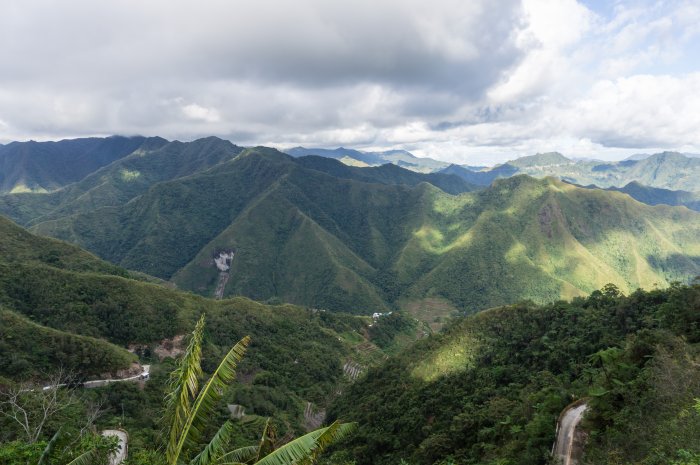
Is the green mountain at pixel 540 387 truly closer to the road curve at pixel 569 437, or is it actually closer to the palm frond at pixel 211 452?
the road curve at pixel 569 437

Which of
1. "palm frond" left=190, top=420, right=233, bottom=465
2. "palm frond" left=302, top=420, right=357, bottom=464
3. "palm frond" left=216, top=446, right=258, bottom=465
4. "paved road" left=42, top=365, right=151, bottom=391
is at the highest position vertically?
"palm frond" left=302, top=420, right=357, bottom=464

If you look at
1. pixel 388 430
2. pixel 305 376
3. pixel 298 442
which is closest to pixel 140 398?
pixel 388 430

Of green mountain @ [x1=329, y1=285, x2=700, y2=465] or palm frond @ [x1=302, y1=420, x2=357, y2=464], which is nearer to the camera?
palm frond @ [x1=302, y1=420, x2=357, y2=464]

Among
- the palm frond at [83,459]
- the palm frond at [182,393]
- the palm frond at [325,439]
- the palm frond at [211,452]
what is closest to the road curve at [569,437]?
the palm frond at [325,439]

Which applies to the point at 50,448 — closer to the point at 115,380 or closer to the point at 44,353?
the point at 44,353

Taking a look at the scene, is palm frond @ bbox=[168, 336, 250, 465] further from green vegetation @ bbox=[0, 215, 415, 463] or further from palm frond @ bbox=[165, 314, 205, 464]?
green vegetation @ bbox=[0, 215, 415, 463]

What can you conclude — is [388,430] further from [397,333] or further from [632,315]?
[397,333]

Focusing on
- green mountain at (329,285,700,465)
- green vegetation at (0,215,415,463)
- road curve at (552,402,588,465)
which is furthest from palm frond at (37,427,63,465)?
green vegetation at (0,215,415,463)
